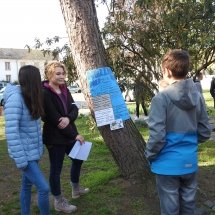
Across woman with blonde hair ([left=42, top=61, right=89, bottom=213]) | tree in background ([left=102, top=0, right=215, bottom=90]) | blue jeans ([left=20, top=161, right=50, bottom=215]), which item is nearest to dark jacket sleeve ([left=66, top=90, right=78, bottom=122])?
woman with blonde hair ([left=42, top=61, right=89, bottom=213])

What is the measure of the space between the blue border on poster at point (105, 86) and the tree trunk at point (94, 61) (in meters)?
0.08

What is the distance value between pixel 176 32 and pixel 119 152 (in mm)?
2304

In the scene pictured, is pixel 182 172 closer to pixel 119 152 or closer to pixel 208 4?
pixel 119 152

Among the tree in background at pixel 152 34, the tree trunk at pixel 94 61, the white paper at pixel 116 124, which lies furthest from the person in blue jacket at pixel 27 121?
the tree in background at pixel 152 34

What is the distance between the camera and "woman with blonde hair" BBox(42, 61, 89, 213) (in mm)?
3367

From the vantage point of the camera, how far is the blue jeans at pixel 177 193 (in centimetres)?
264

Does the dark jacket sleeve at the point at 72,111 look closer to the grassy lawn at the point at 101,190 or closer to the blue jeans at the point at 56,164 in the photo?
the blue jeans at the point at 56,164

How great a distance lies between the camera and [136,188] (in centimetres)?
398

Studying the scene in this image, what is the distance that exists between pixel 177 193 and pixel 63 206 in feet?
4.98

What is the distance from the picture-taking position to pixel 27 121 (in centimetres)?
301

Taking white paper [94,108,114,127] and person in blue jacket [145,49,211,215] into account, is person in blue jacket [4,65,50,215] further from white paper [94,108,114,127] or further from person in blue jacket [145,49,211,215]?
person in blue jacket [145,49,211,215]

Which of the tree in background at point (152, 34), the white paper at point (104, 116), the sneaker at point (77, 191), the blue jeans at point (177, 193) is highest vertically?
the tree in background at point (152, 34)

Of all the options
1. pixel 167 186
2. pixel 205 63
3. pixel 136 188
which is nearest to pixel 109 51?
pixel 205 63

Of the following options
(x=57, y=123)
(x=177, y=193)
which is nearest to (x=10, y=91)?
(x=57, y=123)
